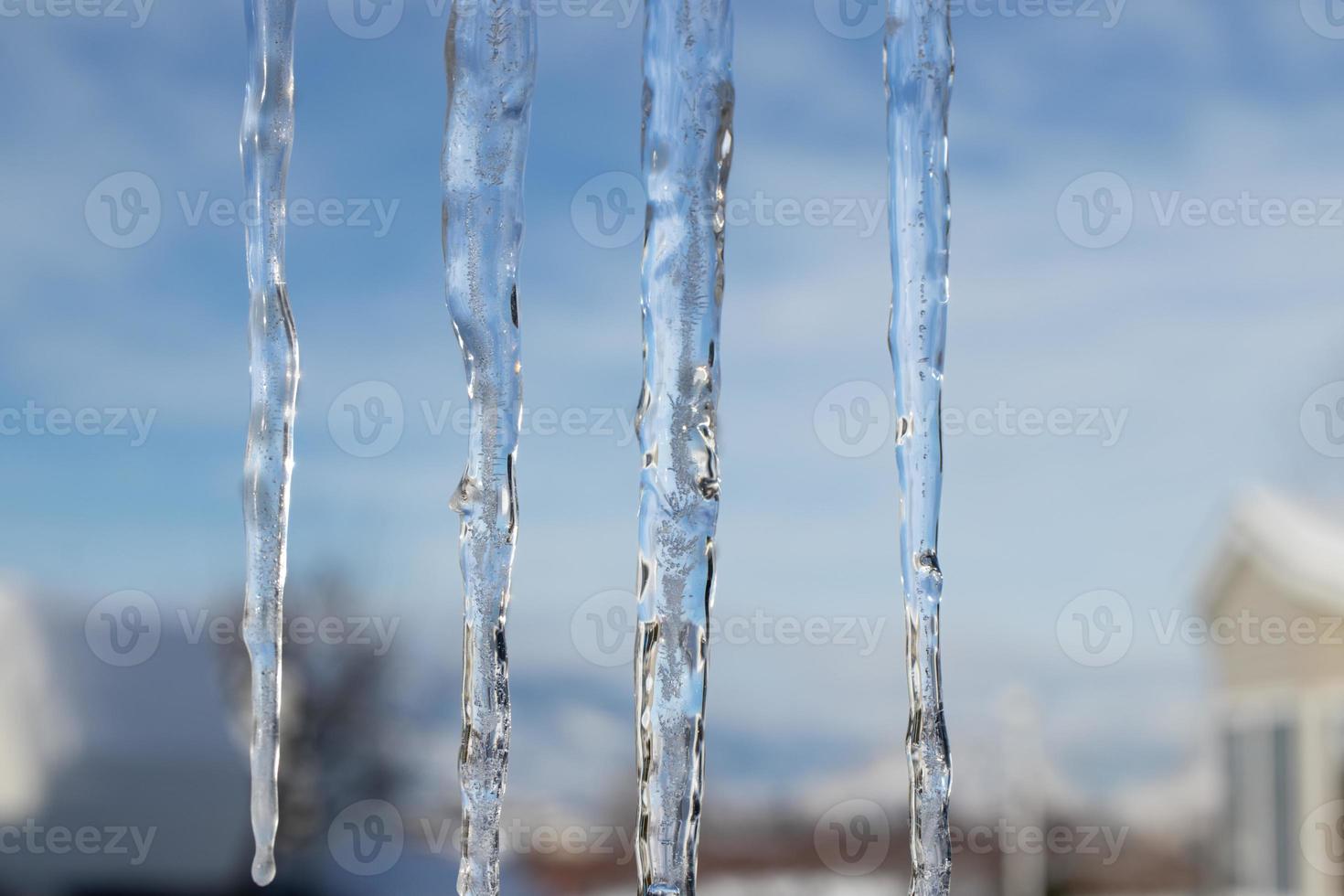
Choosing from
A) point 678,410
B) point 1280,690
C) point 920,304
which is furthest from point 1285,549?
point 678,410

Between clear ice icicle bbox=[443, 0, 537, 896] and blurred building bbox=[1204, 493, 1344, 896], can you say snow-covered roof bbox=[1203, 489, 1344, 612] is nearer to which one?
blurred building bbox=[1204, 493, 1344, 896]

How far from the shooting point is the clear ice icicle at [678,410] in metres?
1.26

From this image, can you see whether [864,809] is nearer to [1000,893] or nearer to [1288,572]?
[1000,893]

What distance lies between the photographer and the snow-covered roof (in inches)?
269

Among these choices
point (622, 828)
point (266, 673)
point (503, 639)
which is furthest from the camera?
point (622, 828)

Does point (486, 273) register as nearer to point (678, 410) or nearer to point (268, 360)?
point (678, 410)

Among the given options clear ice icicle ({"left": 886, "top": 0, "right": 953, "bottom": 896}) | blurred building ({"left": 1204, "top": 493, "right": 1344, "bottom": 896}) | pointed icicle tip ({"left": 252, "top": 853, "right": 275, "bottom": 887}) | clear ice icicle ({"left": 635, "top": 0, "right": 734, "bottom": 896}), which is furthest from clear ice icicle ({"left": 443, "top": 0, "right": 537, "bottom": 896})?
blurred building ({"left": 1204, "top": 493, "right": 1344, "bottom": 896})

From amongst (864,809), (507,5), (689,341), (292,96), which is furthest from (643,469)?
(864,809)

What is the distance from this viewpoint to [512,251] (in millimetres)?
1468

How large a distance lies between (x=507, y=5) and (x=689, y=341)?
1.63 feet

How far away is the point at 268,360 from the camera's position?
68.1 inches

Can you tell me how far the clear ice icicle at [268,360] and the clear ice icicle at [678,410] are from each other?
639mm

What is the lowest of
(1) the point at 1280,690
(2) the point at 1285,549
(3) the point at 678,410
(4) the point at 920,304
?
(1) the point at 1280,690

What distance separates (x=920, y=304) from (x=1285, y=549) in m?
6.45
